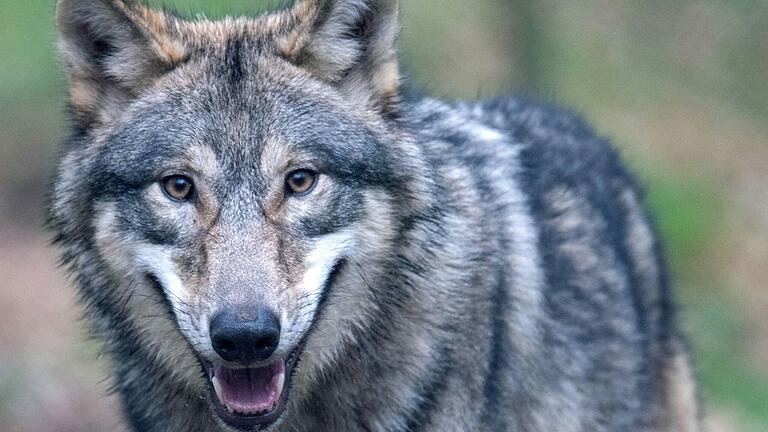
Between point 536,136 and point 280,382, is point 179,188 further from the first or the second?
point 536,136

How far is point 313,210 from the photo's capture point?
157 inches

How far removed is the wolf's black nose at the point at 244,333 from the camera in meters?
3.61

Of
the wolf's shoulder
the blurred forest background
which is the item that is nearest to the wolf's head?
the wolf's shoulder

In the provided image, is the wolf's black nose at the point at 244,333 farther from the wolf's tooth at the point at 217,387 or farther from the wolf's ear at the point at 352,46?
the wolf's ear at the point at 352,46

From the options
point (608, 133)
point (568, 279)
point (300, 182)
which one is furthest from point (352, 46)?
point (608, 133)

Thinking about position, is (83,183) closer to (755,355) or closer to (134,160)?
(134,160)

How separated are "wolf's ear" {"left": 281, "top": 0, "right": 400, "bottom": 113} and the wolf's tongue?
1.13 metres

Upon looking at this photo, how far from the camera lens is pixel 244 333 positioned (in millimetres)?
3604

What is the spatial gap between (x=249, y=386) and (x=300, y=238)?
1.79ft

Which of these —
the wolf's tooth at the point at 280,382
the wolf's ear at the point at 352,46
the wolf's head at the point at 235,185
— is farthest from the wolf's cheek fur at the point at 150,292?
the wolf's ear at the point at 352,46

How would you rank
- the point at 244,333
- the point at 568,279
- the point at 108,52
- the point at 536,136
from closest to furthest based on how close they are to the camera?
the point at 244,333, the point at 108,52, the point at 568,279, the point at 536,136

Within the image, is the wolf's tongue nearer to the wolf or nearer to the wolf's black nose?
the wolf

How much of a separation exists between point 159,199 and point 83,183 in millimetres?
438

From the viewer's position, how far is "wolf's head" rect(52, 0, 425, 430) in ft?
12.6
